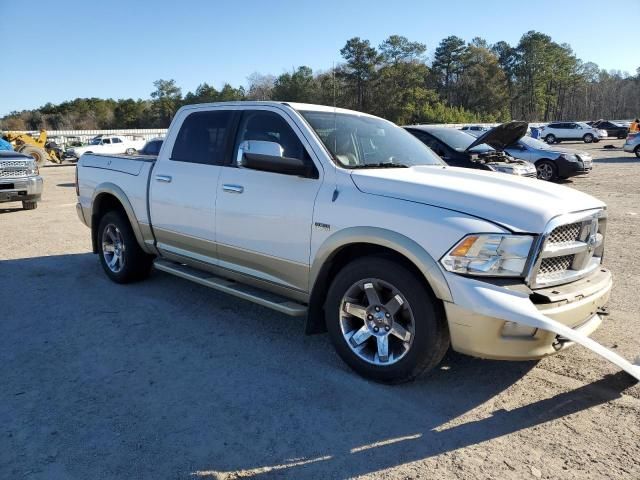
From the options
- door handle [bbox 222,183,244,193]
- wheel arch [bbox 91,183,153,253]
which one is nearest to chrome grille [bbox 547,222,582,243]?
door handle [bbox 222,183,244,193]

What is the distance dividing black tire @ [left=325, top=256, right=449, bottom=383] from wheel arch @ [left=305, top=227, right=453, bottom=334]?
99 mm

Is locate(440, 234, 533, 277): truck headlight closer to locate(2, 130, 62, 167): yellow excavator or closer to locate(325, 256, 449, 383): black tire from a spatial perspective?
locate(325, 256, 449, 383): black tire

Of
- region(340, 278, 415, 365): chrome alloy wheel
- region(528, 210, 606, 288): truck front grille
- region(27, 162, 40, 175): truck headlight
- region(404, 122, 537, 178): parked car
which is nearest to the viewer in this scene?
region(528, 210, 606, 288): truck front grille

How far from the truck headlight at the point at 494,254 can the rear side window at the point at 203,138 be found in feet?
8.15

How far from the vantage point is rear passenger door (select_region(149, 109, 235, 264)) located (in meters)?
4.68

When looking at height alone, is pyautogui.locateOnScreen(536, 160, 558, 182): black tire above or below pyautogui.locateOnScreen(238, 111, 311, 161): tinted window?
below

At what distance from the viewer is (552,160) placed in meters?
16.2

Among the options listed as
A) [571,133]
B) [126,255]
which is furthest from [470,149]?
[571,133]

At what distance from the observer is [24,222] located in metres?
10.4

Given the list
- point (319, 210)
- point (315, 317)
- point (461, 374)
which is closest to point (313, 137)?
point (319, 210)

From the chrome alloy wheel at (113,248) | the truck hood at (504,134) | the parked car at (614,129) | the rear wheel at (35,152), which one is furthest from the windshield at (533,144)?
the parked car at (614,129)

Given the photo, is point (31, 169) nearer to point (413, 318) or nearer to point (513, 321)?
point (413, 318)

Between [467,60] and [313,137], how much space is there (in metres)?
109

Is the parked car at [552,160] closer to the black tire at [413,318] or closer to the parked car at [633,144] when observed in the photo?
the parked car at [633,144]
